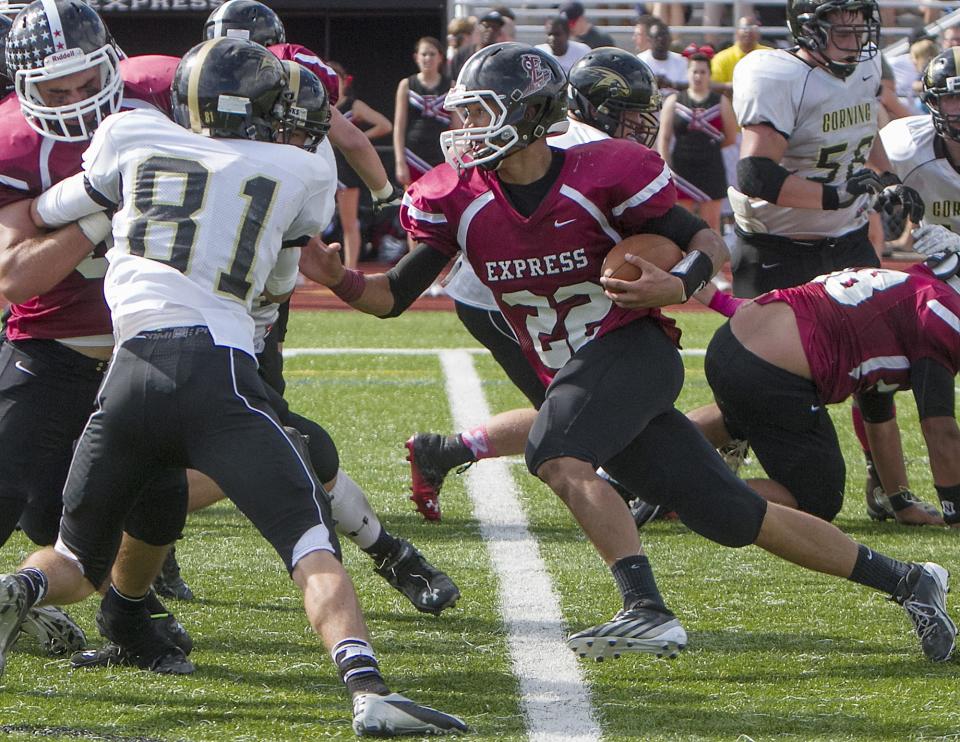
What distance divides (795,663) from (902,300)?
1413 millimetres

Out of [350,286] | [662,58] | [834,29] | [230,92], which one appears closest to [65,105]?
[230,92]

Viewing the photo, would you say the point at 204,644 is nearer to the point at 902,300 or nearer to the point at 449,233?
the point at 449,233

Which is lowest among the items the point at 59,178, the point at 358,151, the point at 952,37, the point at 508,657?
the point at 952,37

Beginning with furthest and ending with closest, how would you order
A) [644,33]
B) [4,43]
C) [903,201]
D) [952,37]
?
1. [644,33]
2. [952,37]
3. [903,201]
4. [4,43]

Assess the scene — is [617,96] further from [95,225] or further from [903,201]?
[95,225]

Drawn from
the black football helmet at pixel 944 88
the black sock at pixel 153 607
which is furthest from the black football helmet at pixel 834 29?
the black sock at pixel 153 607

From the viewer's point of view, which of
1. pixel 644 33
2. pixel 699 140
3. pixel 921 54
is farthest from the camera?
pixel 921 54

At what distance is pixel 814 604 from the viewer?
4051 millimetres

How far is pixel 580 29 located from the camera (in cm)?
1182

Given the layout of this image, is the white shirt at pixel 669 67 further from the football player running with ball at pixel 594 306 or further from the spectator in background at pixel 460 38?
the football player running with ball at pixel 594 306

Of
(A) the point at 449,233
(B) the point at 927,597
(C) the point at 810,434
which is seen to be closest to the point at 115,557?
(A) the point at 449,233

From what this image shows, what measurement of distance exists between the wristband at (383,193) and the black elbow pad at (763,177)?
1434mm

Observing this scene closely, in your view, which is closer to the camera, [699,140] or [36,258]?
[36,258]

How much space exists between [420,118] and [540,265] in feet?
24.8
